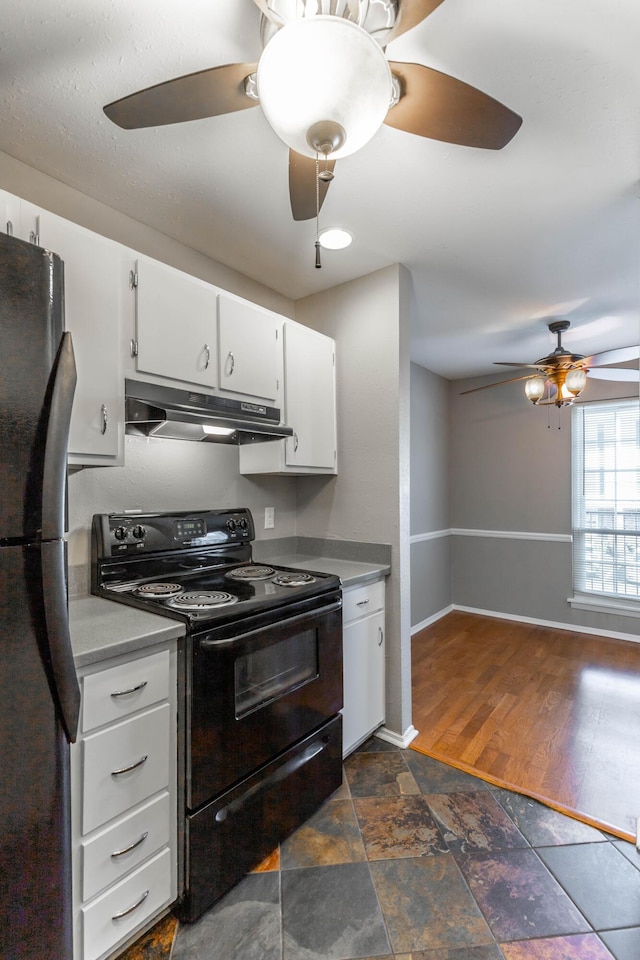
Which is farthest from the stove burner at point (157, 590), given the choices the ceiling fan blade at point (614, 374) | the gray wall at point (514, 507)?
the gray wall at point (514, 507)

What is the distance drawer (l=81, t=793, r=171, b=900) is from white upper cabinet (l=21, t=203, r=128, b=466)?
110 cm

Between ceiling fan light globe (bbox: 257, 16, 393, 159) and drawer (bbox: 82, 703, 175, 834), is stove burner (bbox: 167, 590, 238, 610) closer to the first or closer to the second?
drawer (bbox: 82, 703, 175, 834)

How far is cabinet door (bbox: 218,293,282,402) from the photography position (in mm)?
2049

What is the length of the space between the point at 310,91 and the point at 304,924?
222 cm

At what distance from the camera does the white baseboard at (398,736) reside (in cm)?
238

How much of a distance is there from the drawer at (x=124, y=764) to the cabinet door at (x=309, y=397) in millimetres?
1373

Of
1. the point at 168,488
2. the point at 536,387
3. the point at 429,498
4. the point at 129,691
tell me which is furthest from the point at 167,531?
the point at 429,498

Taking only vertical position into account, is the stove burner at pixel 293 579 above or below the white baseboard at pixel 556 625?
above

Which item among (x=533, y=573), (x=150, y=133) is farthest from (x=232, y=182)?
(x=533, y=573)

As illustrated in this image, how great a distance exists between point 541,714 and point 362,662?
1.33m

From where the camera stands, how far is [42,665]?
37.9 inches

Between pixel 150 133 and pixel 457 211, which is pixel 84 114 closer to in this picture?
pixel 150 133

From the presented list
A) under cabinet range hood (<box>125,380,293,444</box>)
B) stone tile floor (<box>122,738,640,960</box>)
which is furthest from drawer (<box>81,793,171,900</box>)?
under cabinet range hood (<box>125,380,293,444</box>)

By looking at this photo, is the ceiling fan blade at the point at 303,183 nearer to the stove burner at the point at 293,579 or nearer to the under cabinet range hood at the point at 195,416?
the under cabinet range hood at the point at 195,416
